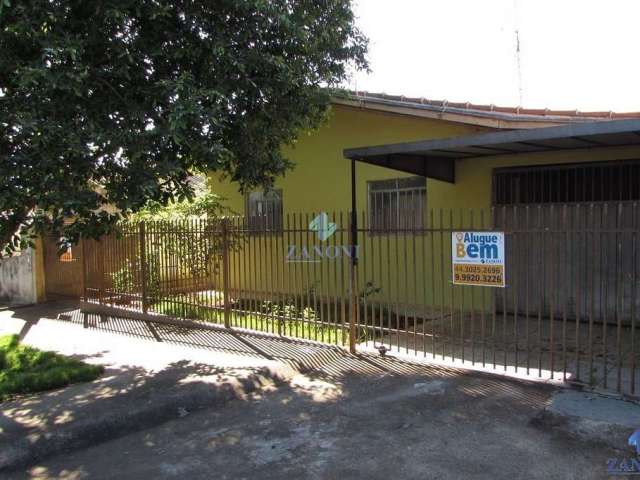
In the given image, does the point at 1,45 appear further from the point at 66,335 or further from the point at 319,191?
the point at 319,191

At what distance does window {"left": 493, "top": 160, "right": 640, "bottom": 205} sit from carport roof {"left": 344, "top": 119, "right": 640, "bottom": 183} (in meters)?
0.44

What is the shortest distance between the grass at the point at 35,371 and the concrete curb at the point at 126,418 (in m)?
1.04

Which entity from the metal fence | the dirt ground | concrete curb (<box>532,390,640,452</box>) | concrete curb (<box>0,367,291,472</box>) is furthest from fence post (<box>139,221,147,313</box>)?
concrete curb (<box>532,390,640,452</box>)

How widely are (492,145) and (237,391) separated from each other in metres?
3.98

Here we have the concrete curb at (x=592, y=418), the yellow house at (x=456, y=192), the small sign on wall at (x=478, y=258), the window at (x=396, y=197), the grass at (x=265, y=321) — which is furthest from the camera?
the window at (x=396, y=197)

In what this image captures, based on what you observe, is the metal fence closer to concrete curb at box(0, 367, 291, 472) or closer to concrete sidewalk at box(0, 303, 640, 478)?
concrete sidewalk at box(0, 303, 640, 478)

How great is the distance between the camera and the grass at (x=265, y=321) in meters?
7.40

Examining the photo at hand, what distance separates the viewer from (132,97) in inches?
204

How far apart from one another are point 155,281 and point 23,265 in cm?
422

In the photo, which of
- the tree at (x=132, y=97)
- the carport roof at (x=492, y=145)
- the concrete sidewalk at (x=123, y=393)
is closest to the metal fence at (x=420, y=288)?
the carport roof at (x=492, y=145)

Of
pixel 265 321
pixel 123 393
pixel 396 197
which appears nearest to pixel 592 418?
pixel 123 393

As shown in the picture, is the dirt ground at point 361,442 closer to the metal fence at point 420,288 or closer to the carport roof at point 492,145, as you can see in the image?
the metal fence at point 420,288

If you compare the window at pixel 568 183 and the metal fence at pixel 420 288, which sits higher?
the window at pixel 568 183

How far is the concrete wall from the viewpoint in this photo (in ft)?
38.4
